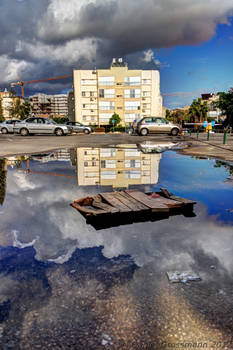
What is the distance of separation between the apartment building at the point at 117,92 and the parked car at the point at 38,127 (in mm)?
54204

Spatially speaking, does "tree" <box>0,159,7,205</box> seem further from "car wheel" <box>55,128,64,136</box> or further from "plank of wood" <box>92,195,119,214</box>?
"car wheel" <box>55,128,64,136</box>

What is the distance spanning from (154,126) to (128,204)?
22.1 meters

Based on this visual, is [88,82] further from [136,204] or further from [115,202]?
[136,204]

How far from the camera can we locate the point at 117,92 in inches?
3071

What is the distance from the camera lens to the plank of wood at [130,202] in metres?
4.02

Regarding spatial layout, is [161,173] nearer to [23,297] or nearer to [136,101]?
[23,297]

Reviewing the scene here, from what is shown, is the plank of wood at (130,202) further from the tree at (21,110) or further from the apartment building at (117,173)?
the tree at (21,110)

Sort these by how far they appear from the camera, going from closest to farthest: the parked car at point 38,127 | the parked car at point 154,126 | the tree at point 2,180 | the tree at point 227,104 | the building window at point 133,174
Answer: the tree at point 2,180, the building window at point 133,174, the parked car at point 154,126, the parked car at point 38,127, the tree at point 227,104

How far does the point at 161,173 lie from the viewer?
7621 mm

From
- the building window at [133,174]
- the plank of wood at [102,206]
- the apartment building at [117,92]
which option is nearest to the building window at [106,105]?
the apartment building at [117,92]

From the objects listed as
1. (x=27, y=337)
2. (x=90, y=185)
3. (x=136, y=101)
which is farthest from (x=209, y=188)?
(x=136, y=101)

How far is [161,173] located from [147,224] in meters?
4.03

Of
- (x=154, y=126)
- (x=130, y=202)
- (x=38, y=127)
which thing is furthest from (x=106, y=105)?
(x=130, y=202)

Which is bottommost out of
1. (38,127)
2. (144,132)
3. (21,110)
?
(144,132)
